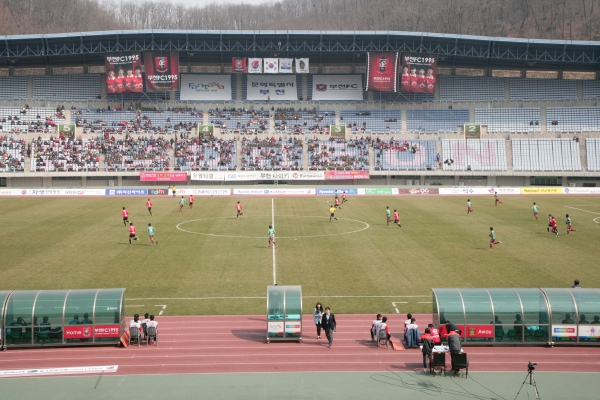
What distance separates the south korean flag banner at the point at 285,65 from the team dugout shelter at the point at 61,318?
72561 millimetres

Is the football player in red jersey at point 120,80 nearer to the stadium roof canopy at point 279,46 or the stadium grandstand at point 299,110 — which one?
the stadium grandstand at point 299,110

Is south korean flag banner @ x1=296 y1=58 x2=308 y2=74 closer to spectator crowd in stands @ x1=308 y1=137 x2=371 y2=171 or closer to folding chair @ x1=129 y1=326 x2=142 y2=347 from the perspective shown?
spectator crowd in stands @ x1=308 y1=137 x2=371 y2=171

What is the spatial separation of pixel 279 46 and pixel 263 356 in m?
73.3

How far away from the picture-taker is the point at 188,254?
3784cm

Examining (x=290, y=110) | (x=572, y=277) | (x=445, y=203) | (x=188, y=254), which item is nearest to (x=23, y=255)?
(x=188, y=254)

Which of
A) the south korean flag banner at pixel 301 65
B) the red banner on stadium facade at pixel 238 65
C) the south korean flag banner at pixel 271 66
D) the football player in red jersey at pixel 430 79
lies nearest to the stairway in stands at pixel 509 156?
the football player in red jersey at pixel 430 79

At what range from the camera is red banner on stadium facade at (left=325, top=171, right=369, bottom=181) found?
8050 centimetres

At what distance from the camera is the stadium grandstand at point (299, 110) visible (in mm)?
83188

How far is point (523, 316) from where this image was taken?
21641mm

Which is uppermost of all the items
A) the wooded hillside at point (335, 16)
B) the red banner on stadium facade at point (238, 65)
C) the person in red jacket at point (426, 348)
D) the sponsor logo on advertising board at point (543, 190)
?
the wooded hillside at point (335, 16)

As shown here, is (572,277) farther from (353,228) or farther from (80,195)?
(80,195)

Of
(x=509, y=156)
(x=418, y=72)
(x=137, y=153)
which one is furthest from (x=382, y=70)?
(x=137, y=153)

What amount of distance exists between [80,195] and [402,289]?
49491 millimetres

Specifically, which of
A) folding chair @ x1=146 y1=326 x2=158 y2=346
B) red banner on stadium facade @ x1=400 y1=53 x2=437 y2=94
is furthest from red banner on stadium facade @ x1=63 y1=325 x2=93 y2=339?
red banner on stadium facade @ x1=400 y1=53 x2=437 y2=94
